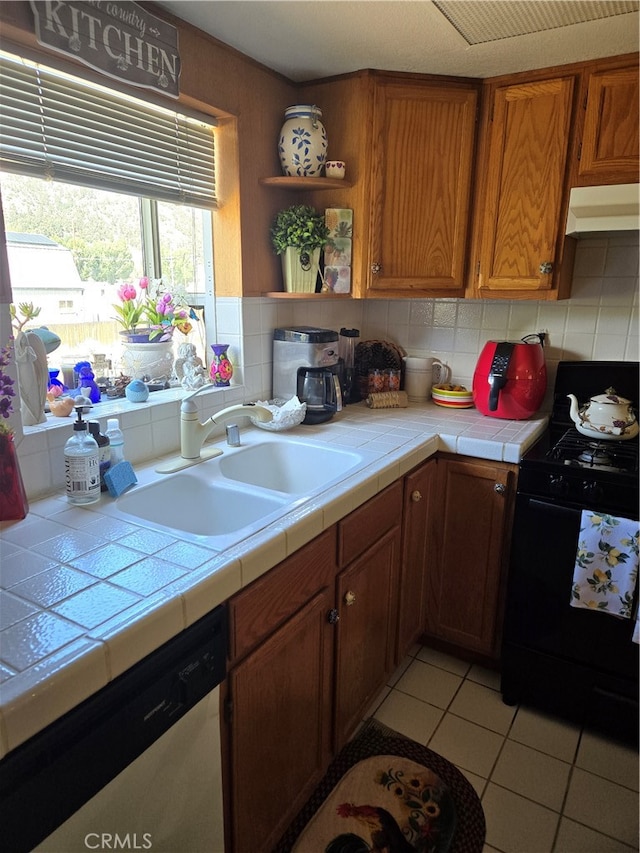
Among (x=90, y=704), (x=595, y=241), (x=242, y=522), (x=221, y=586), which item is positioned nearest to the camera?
(x=90, y=704)

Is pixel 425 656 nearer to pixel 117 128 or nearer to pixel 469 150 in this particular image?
pixel 469 150

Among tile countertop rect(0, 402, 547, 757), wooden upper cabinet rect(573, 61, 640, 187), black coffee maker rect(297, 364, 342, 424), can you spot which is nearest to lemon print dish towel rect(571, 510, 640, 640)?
tile countertop rect(0, 402, 547, 757)

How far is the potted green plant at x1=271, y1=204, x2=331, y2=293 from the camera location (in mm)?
1954

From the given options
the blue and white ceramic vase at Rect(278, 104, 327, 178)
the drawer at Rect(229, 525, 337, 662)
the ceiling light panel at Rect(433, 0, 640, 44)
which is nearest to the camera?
the drawer at Rect(229, 525, 337, 662)

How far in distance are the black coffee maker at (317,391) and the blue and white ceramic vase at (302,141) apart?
2.26 ft

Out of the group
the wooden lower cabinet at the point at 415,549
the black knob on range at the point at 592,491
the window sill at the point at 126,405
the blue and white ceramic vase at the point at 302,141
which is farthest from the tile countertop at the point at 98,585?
the blue and white ceramic vase at the point at 302,141

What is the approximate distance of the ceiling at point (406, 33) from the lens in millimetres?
1465

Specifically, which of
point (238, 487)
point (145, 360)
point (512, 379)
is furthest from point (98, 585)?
point (512, 379)

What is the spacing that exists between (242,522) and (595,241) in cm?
168

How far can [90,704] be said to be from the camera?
0.79 m

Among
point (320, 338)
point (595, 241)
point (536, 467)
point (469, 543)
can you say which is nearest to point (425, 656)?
point (469, 543)

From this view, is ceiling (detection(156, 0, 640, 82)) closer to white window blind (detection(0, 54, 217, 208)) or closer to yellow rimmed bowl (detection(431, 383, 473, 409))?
white window blind (detection(0, 54, 217, 208))

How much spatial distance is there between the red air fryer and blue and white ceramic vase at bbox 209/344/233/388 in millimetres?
968

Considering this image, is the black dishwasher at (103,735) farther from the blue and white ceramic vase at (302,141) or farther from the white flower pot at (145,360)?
the blue and white ceramic vase at (302,141)
